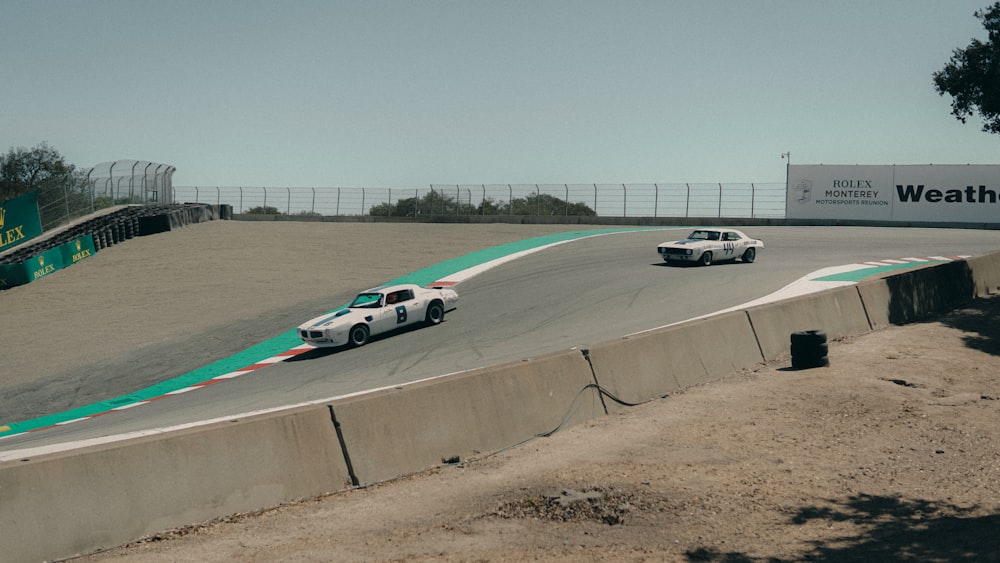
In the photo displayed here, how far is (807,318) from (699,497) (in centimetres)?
762

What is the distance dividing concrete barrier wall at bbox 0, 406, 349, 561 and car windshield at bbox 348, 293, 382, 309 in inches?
479

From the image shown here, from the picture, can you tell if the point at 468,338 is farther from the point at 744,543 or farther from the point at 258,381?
the point at 744,543

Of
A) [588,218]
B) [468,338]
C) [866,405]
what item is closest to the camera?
[866,405]

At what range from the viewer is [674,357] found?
452 inches

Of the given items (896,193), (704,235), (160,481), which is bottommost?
(160,481)

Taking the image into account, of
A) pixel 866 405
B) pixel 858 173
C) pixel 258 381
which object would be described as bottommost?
pixel 258 381

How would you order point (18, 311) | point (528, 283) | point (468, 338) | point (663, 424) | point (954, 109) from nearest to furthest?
point (663, 424)
point (468, 338)
point (954, 109)
point (528, 283)
point (18, 311)

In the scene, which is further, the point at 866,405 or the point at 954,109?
the point at 954,109

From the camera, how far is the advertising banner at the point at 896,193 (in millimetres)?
41344

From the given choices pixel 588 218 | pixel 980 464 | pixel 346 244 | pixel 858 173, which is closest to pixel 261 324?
pixel 346 244

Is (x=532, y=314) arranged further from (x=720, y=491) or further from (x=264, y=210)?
(x=264, y=210)

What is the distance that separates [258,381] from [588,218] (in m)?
31.5

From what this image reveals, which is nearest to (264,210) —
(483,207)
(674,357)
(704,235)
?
(483,207)

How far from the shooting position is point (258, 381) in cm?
1689
